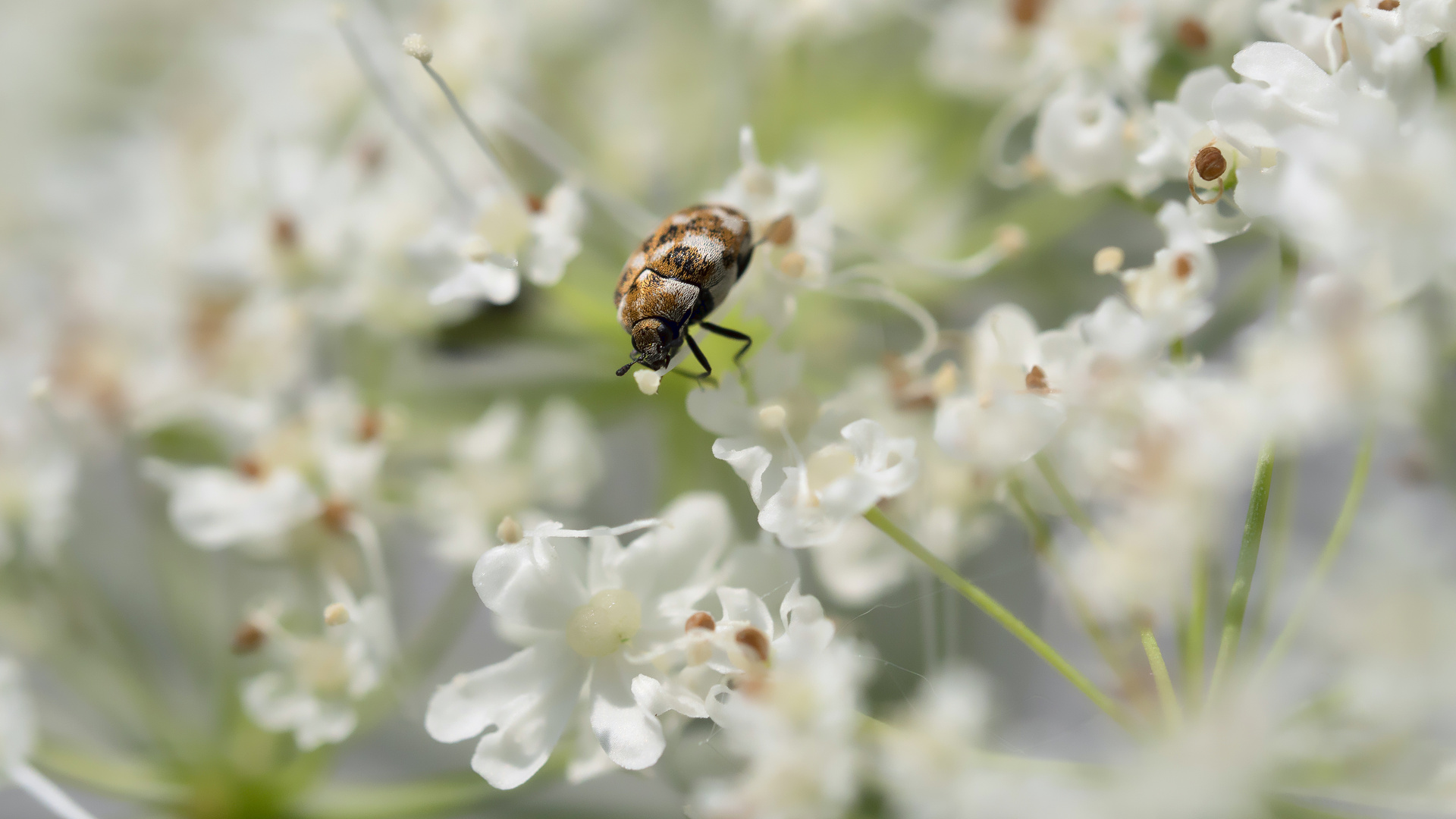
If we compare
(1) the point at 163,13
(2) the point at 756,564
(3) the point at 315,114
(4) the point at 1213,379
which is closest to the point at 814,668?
(2) the point at 756,564

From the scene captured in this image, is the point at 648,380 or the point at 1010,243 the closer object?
the point at 648,380

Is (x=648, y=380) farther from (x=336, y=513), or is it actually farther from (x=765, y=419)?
(x=336, y=513)

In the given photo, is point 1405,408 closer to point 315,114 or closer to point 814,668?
point 814,668

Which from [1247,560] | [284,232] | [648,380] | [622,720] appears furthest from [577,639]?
[284,232]

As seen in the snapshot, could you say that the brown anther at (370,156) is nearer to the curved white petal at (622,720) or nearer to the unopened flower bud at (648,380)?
the unopened flower bud at (648,380)

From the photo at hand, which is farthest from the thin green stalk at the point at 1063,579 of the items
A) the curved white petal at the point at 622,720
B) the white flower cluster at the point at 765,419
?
the curved white petal at the point at 622,720

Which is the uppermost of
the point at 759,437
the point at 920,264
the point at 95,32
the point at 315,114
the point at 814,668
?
the point at 95,32

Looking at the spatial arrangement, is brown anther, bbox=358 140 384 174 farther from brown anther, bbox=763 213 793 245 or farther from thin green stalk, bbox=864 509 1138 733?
thin green stalk, bbox=864 509 1138 733
